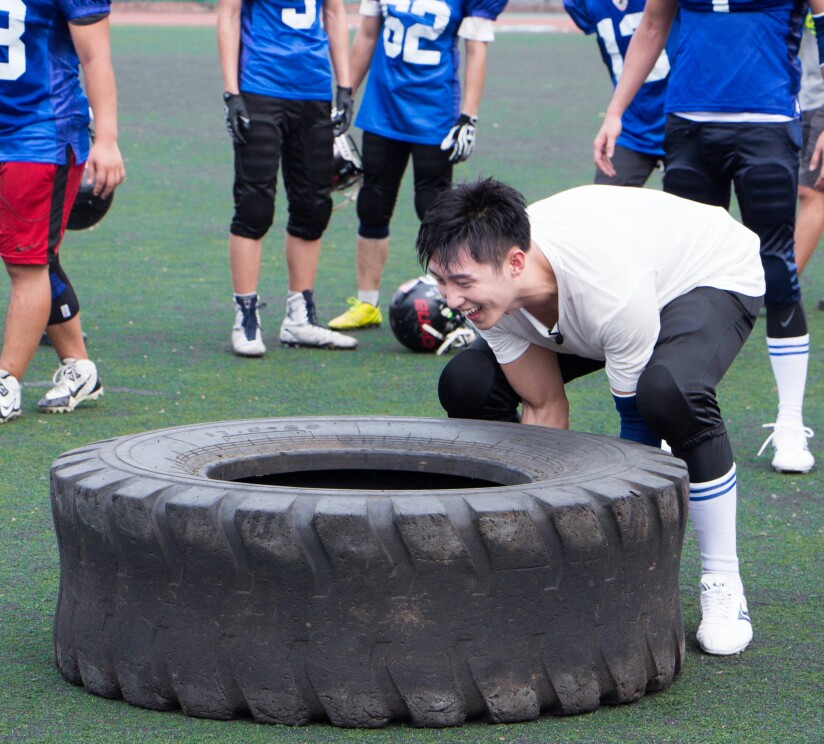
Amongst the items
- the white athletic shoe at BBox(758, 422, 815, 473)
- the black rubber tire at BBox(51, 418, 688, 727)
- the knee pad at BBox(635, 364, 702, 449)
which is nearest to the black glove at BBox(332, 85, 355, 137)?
the white athletic shoe at BBox(758, 422, 815, 473)

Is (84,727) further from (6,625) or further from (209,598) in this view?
(6,625)

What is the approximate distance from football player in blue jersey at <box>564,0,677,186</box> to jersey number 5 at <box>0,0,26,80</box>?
213 centimetres

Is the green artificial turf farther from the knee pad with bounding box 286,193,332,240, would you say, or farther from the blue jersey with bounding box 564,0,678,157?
the blue jersey with bounding box 564,0,678,157

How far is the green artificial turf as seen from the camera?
8.15 feet

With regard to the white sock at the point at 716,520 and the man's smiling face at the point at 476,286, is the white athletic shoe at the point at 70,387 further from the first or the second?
the white sock at the point at 716,520

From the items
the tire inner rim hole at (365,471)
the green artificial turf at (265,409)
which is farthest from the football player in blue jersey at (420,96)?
the tire inner rim hole at (365,471)

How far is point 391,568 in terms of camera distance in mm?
2340

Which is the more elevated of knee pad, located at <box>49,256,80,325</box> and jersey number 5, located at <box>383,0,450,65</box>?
jersey number 5, located at <box>383,0,450,65</box>

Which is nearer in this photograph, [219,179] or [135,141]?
[219,179]

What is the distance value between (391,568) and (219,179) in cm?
912

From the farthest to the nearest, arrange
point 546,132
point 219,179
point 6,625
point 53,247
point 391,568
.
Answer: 1. point 546,132
2. point 219,179
3. point 53,247
4. point 6,625
5. point 391,568

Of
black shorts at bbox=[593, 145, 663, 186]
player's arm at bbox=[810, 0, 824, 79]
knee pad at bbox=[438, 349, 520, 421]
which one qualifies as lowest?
knee pad at bbox=[438, 349, 520, 421]

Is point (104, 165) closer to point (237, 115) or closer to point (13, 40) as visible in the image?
point (13, 40)

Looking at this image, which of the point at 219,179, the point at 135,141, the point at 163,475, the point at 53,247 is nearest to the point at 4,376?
the point at 53,247
